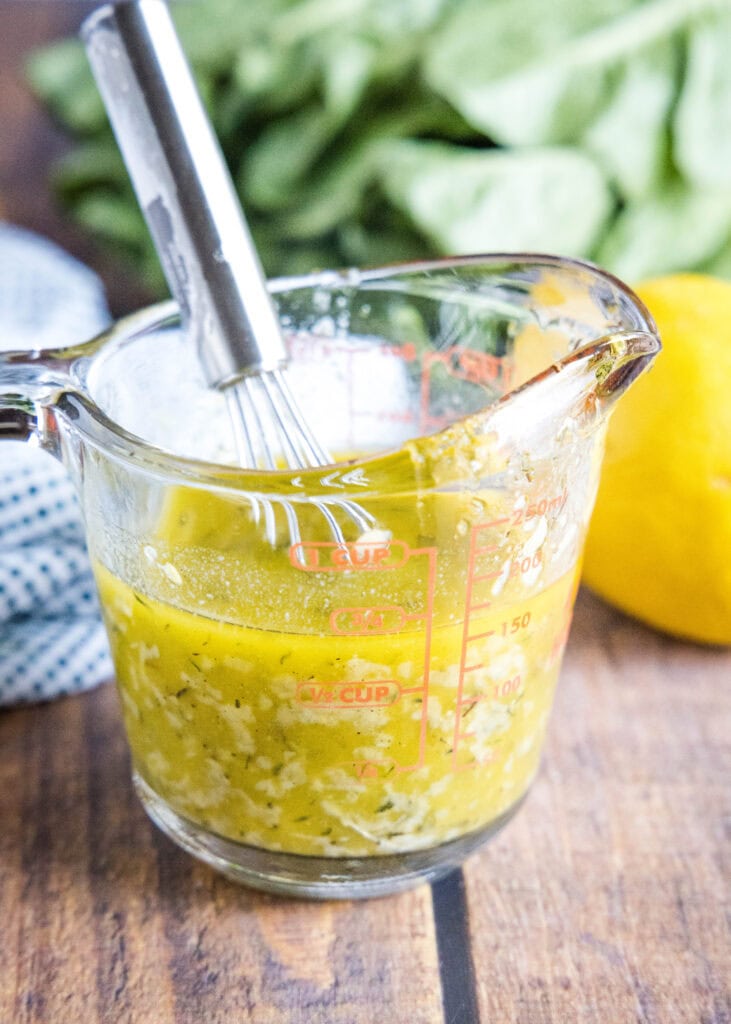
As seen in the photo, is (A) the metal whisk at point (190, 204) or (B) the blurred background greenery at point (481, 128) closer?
(A) the metal whisk at point (190, 204)

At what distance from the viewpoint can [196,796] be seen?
0.55 m

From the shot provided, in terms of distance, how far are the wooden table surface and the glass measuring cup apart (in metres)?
0.03

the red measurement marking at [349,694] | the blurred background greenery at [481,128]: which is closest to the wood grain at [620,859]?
the red measurement marking at [349,694]

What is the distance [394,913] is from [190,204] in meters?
0.35

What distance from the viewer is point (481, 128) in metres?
0.92

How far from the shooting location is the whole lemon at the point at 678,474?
27.1 inches

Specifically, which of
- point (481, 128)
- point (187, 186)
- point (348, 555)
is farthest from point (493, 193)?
point (348, 555)

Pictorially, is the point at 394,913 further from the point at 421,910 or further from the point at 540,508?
the point at 540,508

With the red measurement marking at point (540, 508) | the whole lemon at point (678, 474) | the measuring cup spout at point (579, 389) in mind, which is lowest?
the whole lemon at point (678, 474)

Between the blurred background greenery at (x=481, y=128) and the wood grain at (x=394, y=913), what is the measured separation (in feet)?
1.45

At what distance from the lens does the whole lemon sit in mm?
689

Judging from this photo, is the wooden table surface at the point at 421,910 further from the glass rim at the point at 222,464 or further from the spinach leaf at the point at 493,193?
the spinach leaf at the point at 493,193

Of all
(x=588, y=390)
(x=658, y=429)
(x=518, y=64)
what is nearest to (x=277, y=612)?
(x=588, y=390)

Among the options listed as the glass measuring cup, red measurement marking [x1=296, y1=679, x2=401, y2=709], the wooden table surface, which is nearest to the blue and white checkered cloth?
the wooden table surface
